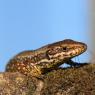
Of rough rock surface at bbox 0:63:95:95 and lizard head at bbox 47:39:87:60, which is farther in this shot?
lizard head at bbox 47:39:87:60

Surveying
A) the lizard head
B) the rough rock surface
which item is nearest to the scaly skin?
the lizard head

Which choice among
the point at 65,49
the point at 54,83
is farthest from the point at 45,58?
the point at 54,83

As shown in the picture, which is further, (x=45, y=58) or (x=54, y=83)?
(x=45, y=58)

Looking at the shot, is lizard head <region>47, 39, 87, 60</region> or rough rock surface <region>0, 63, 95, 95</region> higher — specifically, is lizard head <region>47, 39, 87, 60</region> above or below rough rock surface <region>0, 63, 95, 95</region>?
above

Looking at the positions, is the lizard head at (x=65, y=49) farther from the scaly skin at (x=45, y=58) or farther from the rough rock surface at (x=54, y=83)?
the rough rock surface at (x=54, y=83)

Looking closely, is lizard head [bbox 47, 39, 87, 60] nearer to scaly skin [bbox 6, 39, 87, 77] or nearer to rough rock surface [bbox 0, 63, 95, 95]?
scaly skin [bbox 6, 39, 87, 77]

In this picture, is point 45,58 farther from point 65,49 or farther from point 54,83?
point 54,83
